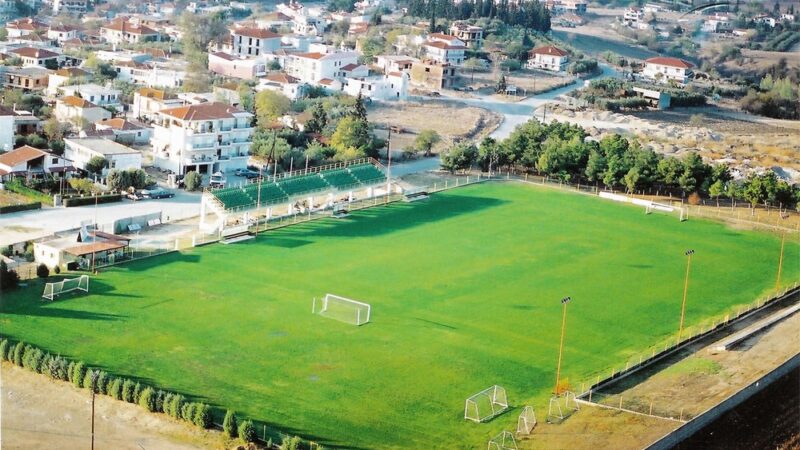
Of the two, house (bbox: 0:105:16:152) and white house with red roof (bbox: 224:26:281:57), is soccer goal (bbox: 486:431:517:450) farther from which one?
white house with red roof (bbox: 224:26:281:57)

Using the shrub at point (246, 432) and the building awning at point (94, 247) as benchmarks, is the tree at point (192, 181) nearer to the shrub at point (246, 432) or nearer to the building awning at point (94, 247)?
the building awning at point (94, 247)

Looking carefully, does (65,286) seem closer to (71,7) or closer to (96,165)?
(96,165)

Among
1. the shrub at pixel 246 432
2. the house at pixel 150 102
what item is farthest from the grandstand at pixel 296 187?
the shrub at pixel 246 432

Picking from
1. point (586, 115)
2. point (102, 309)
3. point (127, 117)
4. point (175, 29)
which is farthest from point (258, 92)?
point (102, 309)

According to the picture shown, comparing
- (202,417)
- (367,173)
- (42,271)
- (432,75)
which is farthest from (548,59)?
(202,417)

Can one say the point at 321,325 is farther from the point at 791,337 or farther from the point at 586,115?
the point at 586,115

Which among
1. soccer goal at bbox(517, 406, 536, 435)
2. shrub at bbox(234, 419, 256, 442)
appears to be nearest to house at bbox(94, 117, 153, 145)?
shrub at bbox(234, 419, 256, 442)
